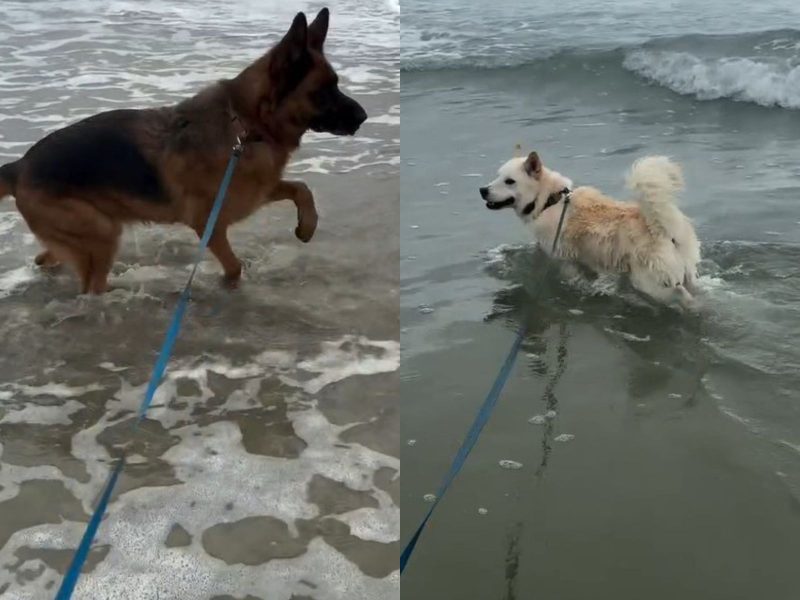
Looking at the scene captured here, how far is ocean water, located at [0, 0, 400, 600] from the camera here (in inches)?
103

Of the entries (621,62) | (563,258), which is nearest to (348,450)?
(563,258)

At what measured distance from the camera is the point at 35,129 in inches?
278

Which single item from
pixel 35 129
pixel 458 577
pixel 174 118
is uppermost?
pixel 174 118

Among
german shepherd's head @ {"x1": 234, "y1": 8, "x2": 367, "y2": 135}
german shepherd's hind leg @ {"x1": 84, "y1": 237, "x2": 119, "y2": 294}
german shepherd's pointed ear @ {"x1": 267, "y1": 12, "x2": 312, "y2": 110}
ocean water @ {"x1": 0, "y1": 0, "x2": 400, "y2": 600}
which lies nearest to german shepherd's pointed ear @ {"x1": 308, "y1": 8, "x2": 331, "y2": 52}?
german shepherd's head @ {"x1": 234, "y1": 8, "x2": 367, "y2": 135}

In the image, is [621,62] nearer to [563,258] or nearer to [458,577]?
[563,258]

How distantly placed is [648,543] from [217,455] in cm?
171

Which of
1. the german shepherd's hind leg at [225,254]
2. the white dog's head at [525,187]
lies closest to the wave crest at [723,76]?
the white dog's head at [525,187]

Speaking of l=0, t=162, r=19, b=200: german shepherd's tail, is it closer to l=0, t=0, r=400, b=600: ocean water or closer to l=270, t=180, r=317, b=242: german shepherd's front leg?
l=0, t=0, r=400, b=600: ocean water

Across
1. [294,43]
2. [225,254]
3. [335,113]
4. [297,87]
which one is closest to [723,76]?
[335,113]

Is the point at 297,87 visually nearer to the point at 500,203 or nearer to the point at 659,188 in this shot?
the point at 500,203

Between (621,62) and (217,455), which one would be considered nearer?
(217,455)

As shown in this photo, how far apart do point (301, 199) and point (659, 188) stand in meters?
2.09

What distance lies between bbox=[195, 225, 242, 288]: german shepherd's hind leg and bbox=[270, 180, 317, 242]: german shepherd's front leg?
0.38 meters

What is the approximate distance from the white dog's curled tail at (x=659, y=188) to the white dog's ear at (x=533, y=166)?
0.87 meters
